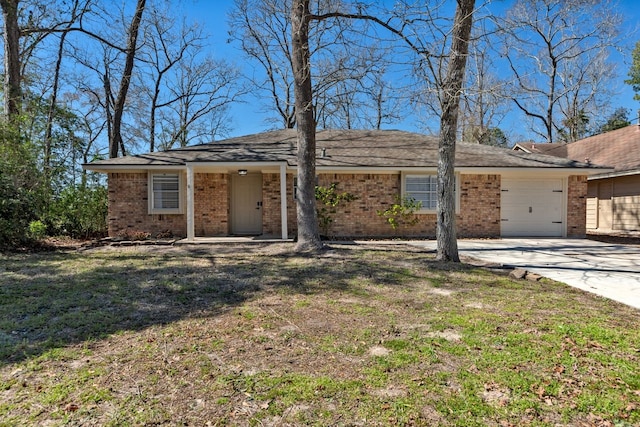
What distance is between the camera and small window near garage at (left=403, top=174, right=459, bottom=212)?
1187cm

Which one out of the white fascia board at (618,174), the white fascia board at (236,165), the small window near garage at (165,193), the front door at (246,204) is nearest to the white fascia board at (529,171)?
the white fascia board at (618,174)

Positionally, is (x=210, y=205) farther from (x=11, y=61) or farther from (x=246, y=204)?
(x=11, y=61)

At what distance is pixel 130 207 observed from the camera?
37.6 ft

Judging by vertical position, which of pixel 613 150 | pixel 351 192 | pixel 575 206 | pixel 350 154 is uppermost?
pixel 613 150

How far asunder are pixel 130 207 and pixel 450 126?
32.4ft

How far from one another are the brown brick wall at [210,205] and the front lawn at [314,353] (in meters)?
6.29

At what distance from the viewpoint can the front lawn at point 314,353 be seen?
2.16 m

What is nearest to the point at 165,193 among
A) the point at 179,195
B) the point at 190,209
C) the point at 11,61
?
the point at 179,195

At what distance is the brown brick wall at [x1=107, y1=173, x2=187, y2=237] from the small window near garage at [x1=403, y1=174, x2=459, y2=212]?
8.04 m

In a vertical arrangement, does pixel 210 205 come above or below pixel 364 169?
below

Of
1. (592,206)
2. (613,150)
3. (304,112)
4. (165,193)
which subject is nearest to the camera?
(304,112)

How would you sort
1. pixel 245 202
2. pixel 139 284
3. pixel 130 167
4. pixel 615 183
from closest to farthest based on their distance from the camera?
pixel 139 284 → pixel 130 167 → pixel 245 202 → pixel 615 183

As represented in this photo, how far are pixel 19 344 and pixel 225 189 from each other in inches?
353

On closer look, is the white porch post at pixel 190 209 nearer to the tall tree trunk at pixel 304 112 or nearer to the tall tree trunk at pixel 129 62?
the tall tree trunk at pixel 304 112
